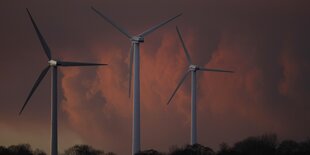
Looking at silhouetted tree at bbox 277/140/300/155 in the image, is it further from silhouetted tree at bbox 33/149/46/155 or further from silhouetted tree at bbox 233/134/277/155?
silhouetted tree at bbox 33/149/46/155

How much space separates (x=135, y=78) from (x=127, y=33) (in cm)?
694

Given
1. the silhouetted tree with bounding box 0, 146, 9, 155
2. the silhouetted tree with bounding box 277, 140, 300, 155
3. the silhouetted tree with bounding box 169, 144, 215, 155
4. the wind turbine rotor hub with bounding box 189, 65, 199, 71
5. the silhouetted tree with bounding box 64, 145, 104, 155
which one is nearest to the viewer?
the silhouetted tree with bounding box 169, 144, 215, 155

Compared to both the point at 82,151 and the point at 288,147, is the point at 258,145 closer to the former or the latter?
the point at 288,147

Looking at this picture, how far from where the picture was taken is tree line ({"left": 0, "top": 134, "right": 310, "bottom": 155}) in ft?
429

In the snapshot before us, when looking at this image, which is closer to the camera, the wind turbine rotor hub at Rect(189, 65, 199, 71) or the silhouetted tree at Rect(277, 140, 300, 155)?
the wind turbine rotor hub at Rect(189, 65, 199, 71)

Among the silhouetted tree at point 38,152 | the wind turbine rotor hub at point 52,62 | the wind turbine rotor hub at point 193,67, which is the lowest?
the silhouetted tree at point 38,152

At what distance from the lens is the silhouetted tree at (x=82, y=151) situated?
483 ft

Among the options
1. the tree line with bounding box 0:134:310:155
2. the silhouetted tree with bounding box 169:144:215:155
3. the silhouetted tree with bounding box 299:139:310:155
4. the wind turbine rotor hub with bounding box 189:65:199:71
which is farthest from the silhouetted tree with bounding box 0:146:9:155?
the silhouetted tree with bounding box 299:139:310:155

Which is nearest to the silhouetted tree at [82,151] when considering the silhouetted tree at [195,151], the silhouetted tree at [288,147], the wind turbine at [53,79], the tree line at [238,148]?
the tree line at [238,148]

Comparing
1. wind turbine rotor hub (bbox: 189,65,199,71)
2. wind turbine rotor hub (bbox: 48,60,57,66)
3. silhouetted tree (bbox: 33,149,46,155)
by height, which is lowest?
silhouetted tree (bbox: 33,149,46,155)

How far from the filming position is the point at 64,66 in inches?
3711

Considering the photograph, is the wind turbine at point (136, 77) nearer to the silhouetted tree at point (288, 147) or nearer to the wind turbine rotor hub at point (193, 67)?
the wind turbine rotor hub at point (193, 67)

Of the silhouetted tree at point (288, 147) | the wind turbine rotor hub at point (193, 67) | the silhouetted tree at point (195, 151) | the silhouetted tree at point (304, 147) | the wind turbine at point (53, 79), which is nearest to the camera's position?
the wind turbine at point (53, 79)

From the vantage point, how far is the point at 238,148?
530ft
